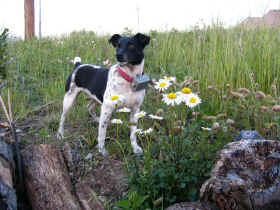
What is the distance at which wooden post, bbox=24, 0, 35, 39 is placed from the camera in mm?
10398

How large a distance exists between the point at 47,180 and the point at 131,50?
1.74 m

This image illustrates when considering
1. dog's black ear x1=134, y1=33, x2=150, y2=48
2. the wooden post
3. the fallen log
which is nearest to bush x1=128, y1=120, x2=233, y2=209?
the fallen log

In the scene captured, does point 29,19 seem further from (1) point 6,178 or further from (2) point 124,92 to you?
(1) point 6,178

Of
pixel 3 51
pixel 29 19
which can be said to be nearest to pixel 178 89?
pixel 3 51

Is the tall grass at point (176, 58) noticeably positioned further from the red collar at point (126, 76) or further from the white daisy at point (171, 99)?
the white daisy at point (171, 99)

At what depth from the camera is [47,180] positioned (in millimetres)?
2414

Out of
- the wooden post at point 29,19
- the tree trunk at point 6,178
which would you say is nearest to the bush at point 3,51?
the tree trunk at point 6,178

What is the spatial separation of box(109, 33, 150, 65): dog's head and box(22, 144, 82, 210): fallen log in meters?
1.30

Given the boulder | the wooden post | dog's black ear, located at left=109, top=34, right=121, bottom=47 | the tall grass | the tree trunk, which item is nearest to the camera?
the boulder

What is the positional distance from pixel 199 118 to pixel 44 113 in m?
2.62

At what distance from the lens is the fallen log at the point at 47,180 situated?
92.0 inches

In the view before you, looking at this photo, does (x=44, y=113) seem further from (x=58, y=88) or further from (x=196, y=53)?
(x=196, y=53)

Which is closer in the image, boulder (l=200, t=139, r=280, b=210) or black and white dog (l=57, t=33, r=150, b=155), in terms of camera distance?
boulder (l=200, t=139, r=280, b=210)

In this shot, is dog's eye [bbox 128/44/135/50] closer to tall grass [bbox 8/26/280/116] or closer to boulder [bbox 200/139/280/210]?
tall grass [bbox 8/26/280/116]
